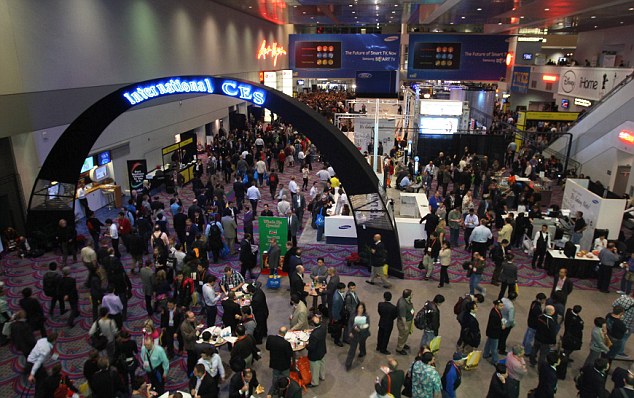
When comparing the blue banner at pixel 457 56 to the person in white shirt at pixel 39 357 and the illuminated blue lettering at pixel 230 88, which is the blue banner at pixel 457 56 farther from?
the person in white shirt at pixel 39 357

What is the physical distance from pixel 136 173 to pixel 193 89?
658 centimetres

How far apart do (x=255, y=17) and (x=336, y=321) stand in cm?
2511

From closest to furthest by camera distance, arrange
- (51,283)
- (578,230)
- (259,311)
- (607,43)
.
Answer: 1. (259,311)
2. (51,283)
3. (578,230)
4. (607,43)

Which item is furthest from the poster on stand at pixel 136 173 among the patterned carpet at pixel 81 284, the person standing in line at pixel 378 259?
the person standing in line at pixel 378 259

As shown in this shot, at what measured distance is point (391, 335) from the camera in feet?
26.7

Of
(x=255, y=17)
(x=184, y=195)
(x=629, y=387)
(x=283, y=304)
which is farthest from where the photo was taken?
(x=255, y=17)

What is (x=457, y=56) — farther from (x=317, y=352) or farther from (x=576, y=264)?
(x=317, y=352)

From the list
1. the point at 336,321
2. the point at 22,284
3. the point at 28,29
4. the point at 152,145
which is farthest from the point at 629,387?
the point at 152,145

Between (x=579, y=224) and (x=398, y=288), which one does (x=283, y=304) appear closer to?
(x=398, y=288)

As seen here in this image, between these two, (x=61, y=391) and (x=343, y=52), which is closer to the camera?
(x=61, y=391)

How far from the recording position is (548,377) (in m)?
5.77

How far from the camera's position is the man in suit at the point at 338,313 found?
7.61 meters

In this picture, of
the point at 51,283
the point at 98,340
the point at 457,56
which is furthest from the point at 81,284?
the point at 457,56

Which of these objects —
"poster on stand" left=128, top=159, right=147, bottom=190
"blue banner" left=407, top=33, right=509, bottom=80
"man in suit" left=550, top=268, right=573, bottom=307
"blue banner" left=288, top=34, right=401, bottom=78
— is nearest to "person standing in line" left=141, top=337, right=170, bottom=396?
"man in suit" left=550, top=268, right=573, bottom=307
